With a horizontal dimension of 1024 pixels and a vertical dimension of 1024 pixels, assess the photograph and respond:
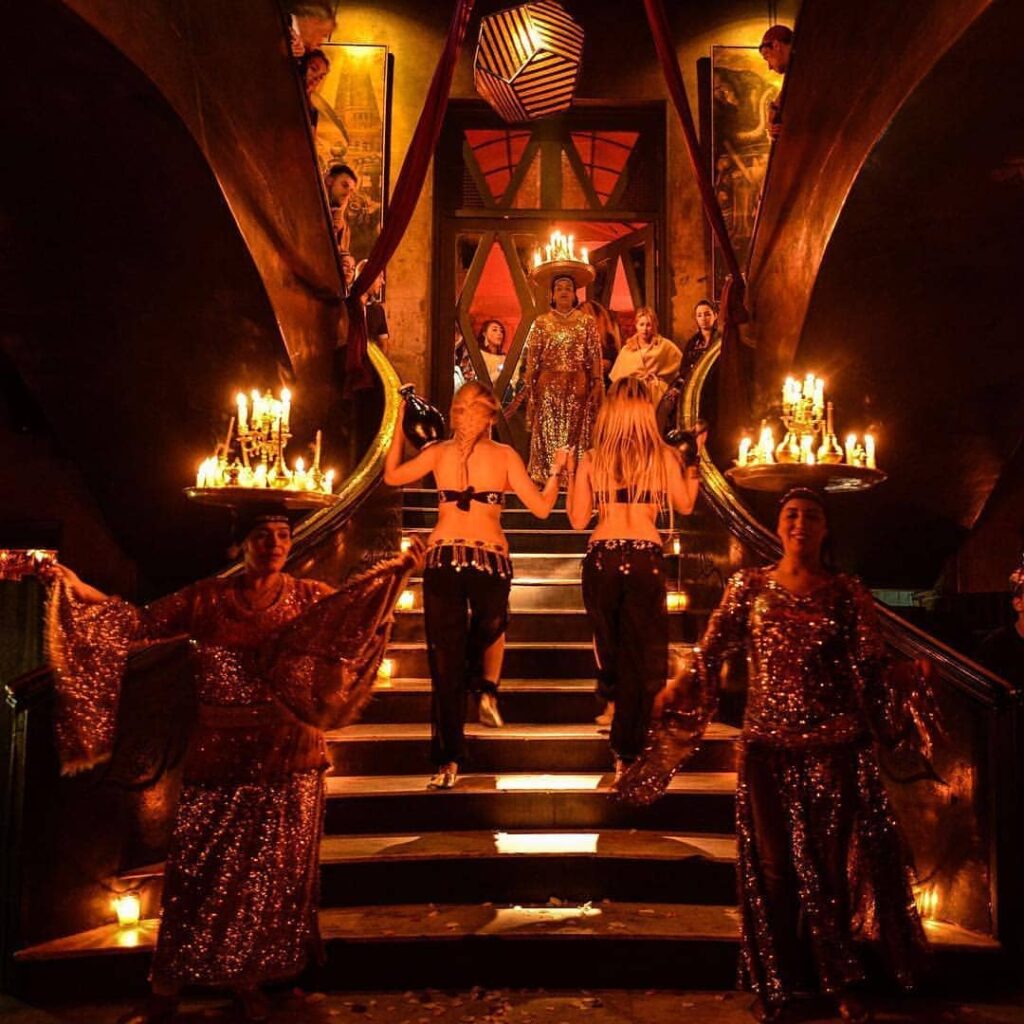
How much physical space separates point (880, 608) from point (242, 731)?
2766 millimetres

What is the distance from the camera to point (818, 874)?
3344 mm

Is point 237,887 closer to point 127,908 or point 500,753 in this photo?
point 127,908

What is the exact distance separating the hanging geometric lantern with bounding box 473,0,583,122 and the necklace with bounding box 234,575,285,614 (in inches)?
178

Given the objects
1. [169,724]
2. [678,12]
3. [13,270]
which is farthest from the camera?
[678,12]

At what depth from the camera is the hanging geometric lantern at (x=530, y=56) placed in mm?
6469

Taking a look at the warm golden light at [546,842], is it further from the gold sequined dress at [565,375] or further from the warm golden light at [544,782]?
the gold sequined dress at [565,375]

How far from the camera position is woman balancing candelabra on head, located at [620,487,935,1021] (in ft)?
10.9

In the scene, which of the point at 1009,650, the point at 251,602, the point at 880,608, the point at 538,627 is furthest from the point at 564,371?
the point at 251,602

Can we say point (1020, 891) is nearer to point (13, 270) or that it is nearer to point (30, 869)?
point (30, 869)

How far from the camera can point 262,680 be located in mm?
3430

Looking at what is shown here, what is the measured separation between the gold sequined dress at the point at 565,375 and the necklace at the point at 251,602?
5.25m

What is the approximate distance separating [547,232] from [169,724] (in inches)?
324

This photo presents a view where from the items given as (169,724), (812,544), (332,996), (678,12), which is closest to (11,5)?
(169,724)

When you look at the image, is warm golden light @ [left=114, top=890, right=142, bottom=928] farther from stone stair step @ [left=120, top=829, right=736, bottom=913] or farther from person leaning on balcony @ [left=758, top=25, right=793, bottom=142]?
person leaning on balcony @ [left=758, top=25, right=793, bottom=142]
